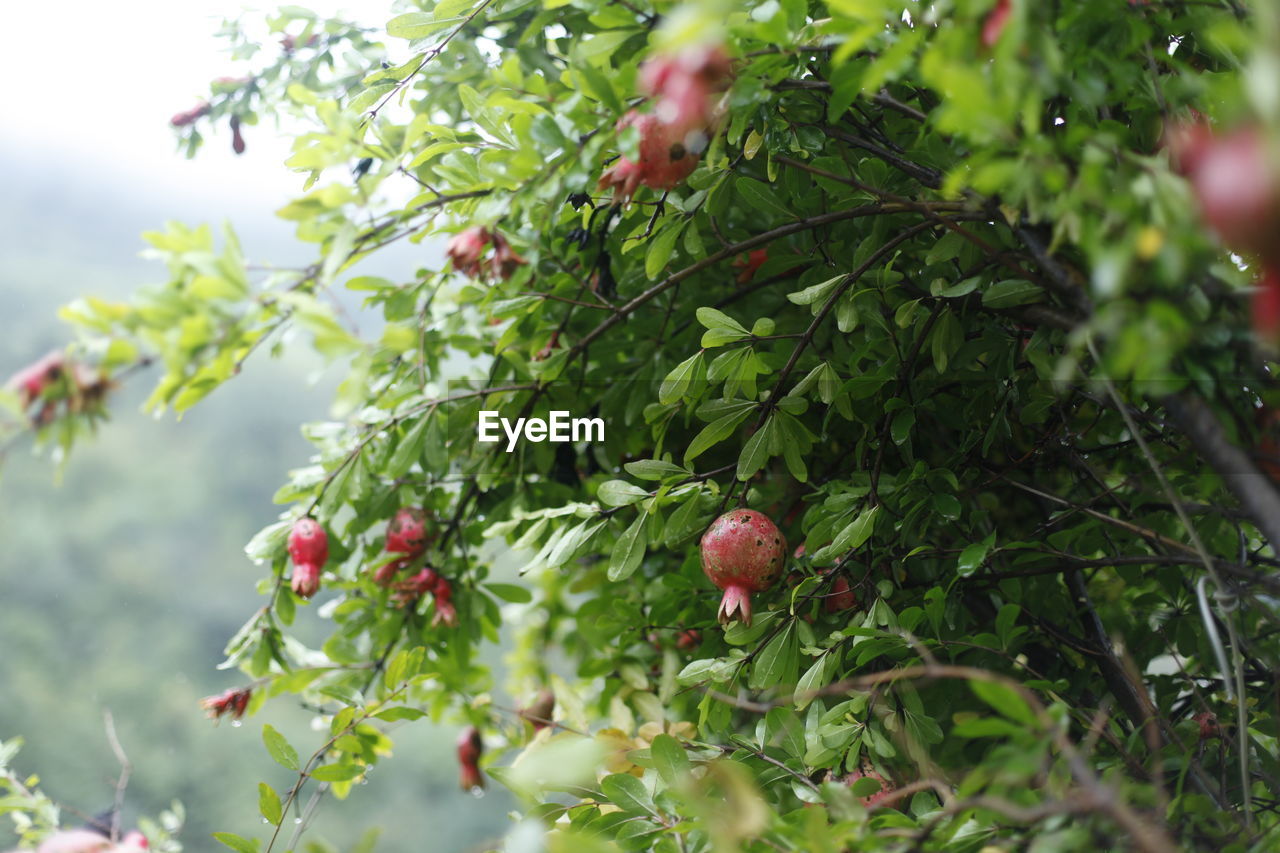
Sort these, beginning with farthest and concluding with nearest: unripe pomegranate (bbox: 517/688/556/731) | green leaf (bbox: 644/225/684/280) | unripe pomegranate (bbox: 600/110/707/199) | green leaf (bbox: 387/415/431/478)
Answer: unripe pomegranate (bbox: 517/688/556/731), green leaf (bbox: 387/415/431/478), green leaf (bbox: 644/225/684/280), unripe pomegranate (bbox: 600/110/707/199)

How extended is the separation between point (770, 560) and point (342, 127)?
30cm

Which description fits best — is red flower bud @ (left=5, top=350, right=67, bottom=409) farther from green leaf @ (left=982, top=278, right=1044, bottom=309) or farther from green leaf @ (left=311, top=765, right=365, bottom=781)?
green leaf @ (left=982, top=278, right=1044, bottom=309)

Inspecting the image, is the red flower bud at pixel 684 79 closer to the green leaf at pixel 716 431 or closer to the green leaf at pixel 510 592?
the green leaf at pixel 716 431

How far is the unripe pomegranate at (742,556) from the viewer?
1.49ft

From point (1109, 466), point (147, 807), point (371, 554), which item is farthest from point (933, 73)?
point (147, 807)

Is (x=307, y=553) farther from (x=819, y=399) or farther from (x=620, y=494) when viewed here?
(x=819, y=399)

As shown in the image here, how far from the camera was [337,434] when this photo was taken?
2.30 ft

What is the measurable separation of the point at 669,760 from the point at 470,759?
1.64ft

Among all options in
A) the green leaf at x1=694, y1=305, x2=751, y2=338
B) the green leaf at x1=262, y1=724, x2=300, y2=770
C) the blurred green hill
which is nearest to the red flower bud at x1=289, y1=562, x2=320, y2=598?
the green leaf at x1=262, y1=724, x2=300, y2=770

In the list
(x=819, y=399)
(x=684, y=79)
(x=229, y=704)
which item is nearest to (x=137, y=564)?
(x=229, y=704)

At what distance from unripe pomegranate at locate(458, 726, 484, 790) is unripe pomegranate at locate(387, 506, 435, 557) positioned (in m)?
0.30

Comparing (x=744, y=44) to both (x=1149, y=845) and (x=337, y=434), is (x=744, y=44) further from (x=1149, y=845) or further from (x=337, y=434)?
(x=337, y=434)

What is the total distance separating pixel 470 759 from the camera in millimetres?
846

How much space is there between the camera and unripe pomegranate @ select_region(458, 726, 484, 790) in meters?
0.84
